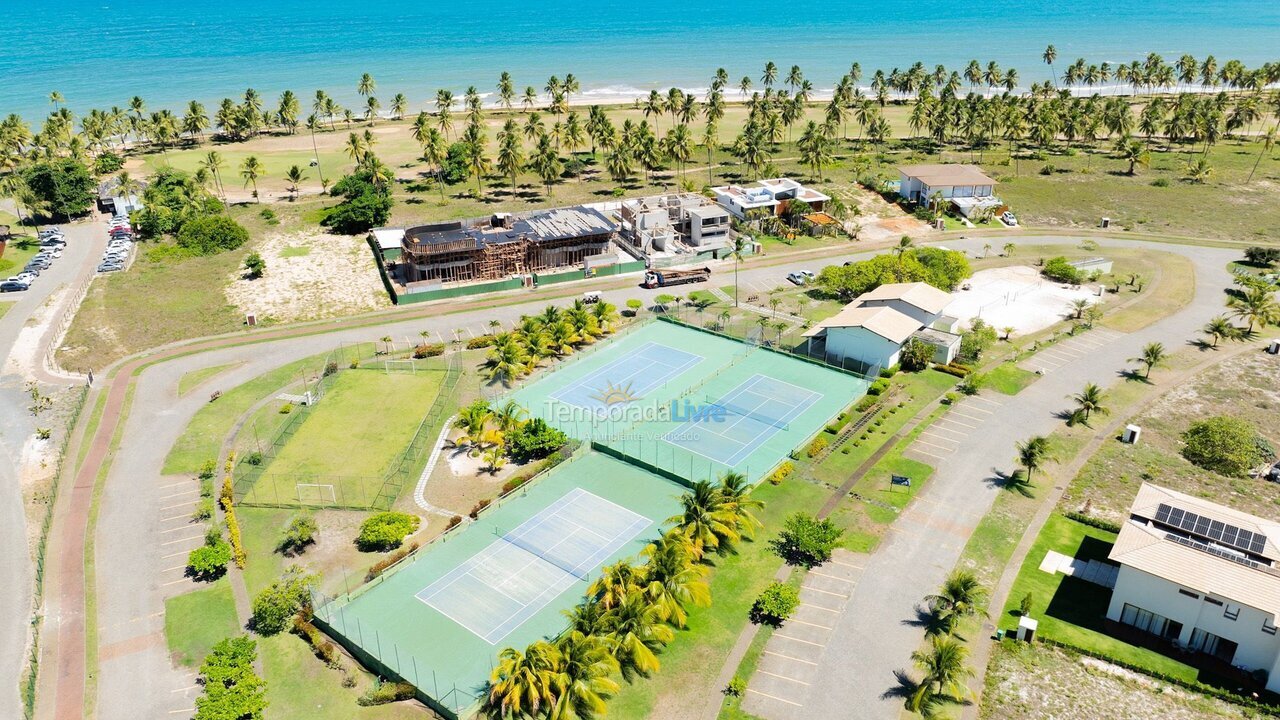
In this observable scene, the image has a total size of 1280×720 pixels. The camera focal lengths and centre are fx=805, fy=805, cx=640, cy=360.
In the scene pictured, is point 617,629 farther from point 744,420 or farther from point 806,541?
point 744,420

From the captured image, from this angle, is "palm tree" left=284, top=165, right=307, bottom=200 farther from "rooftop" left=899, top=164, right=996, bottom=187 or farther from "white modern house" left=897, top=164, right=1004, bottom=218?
"rooftop" left=899, top=164, right=996, bottom=187

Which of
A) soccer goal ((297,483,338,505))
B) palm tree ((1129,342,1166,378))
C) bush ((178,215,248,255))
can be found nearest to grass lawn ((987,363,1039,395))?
palm tree ((1129,342,1166,378))

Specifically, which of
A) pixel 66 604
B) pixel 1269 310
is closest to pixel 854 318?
pixel 1269 310

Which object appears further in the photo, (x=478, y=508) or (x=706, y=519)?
(x=478, y=508)

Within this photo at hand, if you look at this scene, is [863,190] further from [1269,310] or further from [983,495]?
[983,495]

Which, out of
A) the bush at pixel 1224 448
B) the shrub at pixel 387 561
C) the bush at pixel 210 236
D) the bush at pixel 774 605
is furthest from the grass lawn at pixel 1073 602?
the bush at pixel 210 236

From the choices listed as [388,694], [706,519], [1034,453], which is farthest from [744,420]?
[388,694]
